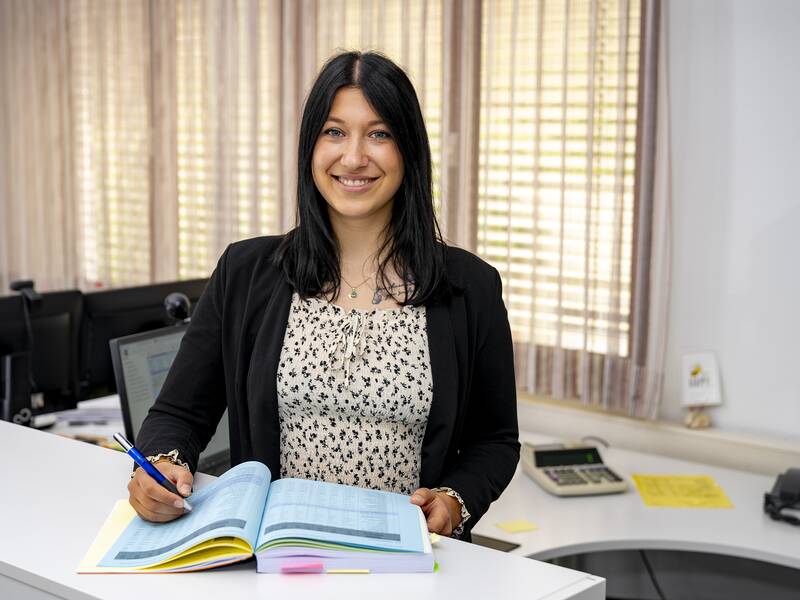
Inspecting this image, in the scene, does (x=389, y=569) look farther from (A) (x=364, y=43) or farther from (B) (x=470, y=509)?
(A) (x=364, y=43)

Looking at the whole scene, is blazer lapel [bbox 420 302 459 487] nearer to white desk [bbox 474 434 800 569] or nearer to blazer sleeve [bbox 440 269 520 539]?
blazer sleeve [bbox 440 269 520 539]

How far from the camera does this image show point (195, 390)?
1.52 metres

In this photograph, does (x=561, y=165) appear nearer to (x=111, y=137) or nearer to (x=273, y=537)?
(x=273, y=537)

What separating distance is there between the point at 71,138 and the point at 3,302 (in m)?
2.35

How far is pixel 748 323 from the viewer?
9.52ft

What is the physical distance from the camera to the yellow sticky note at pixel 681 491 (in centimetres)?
254

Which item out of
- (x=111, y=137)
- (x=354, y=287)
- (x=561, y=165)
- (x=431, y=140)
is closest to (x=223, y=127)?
(x=111, y=137)

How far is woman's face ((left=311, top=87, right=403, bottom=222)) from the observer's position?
1.54 metres

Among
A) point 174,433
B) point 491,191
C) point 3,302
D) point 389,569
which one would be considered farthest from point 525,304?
point 389,569

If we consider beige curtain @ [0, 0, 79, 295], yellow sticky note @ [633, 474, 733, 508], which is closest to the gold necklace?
yellow sticky note @ [633, 474, 733, 508]

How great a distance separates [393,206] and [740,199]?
1.61 meters

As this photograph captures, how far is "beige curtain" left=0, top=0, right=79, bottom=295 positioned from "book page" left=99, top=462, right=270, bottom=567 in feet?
12.7

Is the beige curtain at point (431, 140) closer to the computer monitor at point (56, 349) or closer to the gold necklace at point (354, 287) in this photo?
the computer monitor at point (56, 349)

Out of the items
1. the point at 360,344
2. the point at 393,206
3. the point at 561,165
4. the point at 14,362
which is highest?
the point at 561,165
